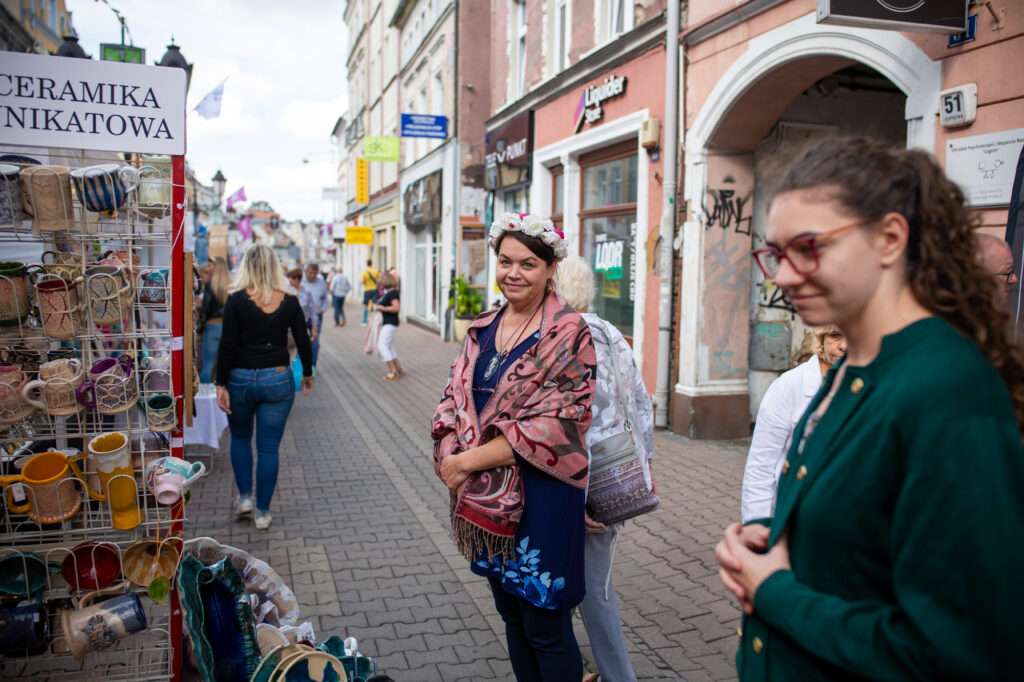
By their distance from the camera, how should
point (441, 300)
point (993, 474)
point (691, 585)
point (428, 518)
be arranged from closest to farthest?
point (993, 474), point (691, 585), point (428, 518), point (441, 300)

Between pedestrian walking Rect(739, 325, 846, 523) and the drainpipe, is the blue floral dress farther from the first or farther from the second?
the drainpipe

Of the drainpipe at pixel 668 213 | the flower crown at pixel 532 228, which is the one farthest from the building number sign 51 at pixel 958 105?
the flower crown at pixel 532 228

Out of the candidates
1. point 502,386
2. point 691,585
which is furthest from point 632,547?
point 502,386

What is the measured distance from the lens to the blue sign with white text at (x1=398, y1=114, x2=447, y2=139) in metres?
16.1

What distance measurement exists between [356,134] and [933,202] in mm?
35660

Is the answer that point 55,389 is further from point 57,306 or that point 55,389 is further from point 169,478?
point 169,478

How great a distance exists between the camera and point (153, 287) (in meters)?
2.93

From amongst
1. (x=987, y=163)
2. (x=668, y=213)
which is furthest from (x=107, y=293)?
(x=668, y=213)

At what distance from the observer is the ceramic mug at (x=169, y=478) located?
2771 millimetres

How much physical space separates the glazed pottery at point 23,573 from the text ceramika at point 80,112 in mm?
1633

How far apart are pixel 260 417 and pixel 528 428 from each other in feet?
10.3

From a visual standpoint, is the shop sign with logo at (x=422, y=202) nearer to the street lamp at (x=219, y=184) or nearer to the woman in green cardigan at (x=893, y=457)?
the street lamp at (x=219, y=184)

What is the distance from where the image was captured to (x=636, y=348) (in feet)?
29.1

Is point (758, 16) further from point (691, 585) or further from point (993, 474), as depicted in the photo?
point (993, 474)
